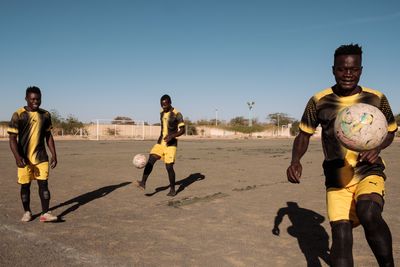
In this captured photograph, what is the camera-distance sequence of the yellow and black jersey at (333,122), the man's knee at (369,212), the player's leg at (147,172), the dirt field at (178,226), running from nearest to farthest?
the man's knee at (369,212) < the yellow and black jersey at (333,122) < the dirt field at (178,226) < the player's leg at (147,172)

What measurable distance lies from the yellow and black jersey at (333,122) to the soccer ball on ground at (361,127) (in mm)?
205

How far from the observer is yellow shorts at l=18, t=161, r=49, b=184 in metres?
5.75

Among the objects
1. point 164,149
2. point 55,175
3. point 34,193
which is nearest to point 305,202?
point 164,149

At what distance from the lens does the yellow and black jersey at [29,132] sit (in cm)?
567

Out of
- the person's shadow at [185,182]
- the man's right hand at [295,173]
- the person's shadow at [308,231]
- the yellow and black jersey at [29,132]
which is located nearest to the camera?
the man's right hand at [295,173]

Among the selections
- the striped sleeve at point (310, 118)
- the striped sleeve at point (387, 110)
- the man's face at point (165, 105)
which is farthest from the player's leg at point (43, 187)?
the striped sleeve at point (387, 110)

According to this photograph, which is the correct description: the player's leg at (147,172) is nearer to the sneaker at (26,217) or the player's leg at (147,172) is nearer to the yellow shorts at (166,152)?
the yellow shorts at (166,152)

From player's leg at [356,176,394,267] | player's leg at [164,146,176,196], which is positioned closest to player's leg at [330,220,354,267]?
player's leg at [356,176,394,267]

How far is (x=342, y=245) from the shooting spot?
3.01 meters

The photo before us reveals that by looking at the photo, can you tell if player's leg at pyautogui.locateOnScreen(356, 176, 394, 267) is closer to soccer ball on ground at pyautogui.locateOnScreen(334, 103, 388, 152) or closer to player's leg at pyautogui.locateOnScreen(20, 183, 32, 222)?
soccer ball on ground at pyautogui.locateOnScreen(334, 103, 388, 152)

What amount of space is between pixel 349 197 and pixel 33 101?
456 cm

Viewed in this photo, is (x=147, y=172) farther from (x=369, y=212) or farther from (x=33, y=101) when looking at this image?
(x=369, y=212)

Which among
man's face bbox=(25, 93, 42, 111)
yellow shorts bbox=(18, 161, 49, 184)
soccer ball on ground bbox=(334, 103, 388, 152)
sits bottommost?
yellow shorts bbox=(18, 161, 49, 184)

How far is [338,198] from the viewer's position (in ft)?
10.5
